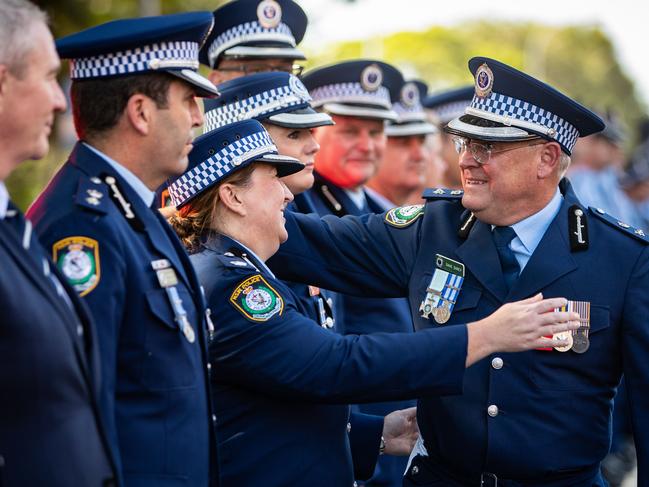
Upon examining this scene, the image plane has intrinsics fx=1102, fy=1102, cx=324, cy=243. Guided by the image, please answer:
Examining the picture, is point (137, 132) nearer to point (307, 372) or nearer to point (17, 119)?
point (17, 119)

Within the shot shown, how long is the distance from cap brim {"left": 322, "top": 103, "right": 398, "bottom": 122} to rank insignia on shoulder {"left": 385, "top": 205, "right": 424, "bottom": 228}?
6.78 feet

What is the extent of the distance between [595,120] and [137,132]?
204 cm

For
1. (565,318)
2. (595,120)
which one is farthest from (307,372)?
(595,120)

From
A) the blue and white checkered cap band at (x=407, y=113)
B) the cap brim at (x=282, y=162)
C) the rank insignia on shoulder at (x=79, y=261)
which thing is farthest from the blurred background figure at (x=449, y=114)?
the rank insignia on shoulder at (x=79, y=261)

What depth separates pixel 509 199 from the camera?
4.55 metres

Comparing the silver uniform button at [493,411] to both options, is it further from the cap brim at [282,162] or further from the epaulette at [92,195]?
the epaulette at [92,195]

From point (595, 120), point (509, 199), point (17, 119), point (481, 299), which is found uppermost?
point (17, 119)

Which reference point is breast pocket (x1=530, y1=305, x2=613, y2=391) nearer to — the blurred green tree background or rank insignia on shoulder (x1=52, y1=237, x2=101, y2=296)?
rank insignia on shoulder (x1=52, y1=237, x2=101, y2=296)

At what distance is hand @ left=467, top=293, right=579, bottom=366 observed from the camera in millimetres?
3693

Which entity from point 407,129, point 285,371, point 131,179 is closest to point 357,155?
point 407,129

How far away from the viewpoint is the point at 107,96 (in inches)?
133

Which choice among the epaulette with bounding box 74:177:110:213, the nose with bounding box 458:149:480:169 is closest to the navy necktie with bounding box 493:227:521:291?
the nose with bounding box 458:149:480:169

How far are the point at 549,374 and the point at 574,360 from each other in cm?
11

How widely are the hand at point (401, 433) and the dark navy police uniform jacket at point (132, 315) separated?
1.54 metres
